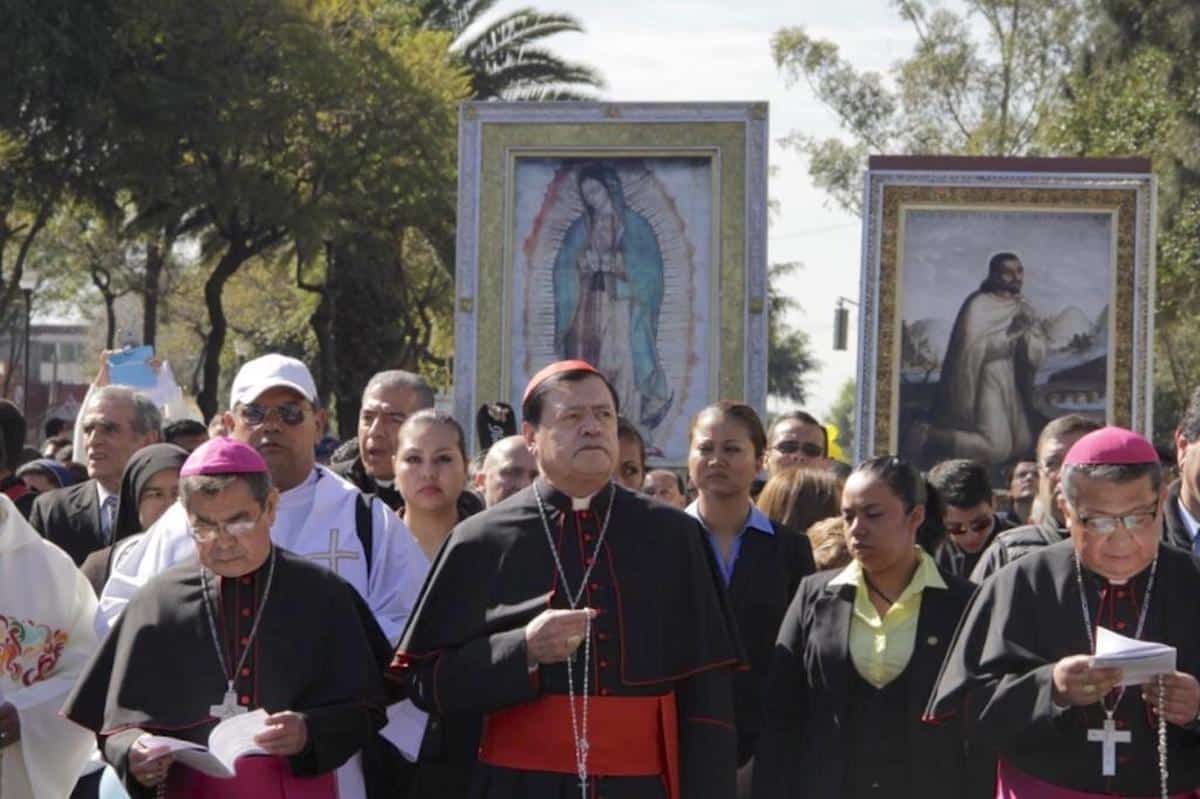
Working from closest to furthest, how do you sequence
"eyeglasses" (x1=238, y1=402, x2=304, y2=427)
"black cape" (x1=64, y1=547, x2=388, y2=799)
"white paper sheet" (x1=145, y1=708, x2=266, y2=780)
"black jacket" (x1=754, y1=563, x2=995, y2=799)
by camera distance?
"white paper sheet" (x1=145, y1=708, x2=266, y2=780) → "black cape" (x1=64, y1=547, x2=388, y2=799) → "black jacket" (x1=754, y1=563, x2=995, y2=799) → "eyeglasses" (x1=238, y1=402, x2=304, y2=427)

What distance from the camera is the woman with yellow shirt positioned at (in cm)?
660

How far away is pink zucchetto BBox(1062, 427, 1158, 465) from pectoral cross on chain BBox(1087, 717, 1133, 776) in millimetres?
679

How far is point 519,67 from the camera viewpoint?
37188 millimetres

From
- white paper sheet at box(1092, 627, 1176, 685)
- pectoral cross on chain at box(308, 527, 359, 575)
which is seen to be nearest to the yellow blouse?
white paper sheet at box(1092, 627, 1176, 685)

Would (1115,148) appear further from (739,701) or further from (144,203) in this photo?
(739,701)

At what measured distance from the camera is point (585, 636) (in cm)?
564

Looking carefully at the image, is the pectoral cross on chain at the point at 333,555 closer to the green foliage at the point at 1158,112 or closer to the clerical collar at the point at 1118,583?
the clerical collar at the point at 1118,583

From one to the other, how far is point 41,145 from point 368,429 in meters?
21.3

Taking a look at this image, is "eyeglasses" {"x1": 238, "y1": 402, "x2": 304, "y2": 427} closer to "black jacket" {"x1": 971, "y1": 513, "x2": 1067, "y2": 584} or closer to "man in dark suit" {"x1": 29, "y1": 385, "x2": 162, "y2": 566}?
"man in dark suit" {"x1": 29, "y1": 385, "x2": 162, "y2": 566}

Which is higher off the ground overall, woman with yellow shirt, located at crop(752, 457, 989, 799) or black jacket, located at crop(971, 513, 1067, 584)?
black jacket, located at crop(971, 513, 1067, 584)

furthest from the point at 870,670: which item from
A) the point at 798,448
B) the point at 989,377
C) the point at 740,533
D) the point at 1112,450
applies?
the point at 989,377

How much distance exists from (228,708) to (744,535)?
91.0 inches

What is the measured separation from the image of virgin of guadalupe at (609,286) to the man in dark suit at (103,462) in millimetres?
7771

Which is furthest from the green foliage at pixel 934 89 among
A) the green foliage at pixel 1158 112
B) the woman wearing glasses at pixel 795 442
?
the woman wearing glasses at pixel 795 442
